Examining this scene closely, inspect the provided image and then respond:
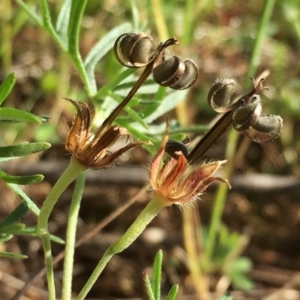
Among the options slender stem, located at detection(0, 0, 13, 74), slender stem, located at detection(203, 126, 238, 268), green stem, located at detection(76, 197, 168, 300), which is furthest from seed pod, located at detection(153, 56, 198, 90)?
slender stem, located at detection(0, 0, 13, 74)

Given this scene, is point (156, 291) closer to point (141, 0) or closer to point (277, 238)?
point (277, 238)

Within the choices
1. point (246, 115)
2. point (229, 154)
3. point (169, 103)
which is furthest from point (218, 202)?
point (246, 115)

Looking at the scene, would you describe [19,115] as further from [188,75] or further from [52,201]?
[188,75]

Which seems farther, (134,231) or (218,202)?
(218,202)

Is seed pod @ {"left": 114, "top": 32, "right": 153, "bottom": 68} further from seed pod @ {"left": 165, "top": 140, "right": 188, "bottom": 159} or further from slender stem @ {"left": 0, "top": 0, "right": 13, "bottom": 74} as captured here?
slender stem @ {"left": 0, "top": 0, "right": 13, "bottom": 74}

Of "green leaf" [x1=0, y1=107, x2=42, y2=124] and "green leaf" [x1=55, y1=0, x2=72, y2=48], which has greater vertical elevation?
"green leaf" [x1=55, y1=0, x2=72, y2=48]

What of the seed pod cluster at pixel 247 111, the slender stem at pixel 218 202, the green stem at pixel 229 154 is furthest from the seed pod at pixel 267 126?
the slender stem at pixel 218 202

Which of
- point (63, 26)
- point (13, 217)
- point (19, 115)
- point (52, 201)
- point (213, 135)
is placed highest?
point (63, 26)

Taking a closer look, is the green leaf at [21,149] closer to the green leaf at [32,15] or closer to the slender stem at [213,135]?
the slender stem at [213,135]
